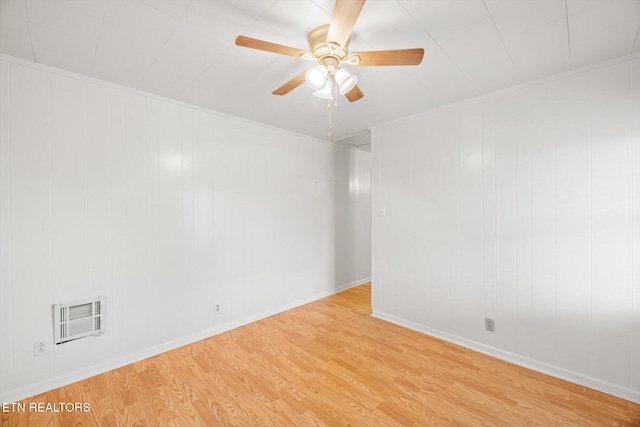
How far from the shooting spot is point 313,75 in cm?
158

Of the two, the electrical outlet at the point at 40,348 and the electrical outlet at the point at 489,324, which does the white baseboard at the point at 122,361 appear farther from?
the electrical outlet at the point at 489,324

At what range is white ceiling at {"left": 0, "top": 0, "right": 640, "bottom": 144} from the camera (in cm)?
151

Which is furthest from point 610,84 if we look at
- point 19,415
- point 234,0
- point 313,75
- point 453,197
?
point 19,415

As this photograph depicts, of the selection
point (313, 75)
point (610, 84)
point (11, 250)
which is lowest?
point (11, 250)

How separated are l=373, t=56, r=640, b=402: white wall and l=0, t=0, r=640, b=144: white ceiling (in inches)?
12.8

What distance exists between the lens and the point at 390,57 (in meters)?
1.54

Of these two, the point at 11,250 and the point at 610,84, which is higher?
the point at 610,84

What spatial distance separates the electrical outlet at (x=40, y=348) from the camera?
207 centimetres

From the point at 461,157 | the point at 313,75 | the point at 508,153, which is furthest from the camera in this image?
the point at 461,157

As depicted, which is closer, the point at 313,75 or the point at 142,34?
the point at 313,75

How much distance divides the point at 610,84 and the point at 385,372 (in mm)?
2891

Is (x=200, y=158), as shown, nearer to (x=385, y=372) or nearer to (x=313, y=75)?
(x=313, y=75)

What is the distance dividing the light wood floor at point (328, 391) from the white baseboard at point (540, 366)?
0.08m

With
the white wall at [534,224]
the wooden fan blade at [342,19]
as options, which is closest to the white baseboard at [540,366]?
the white wall at [534,224]
